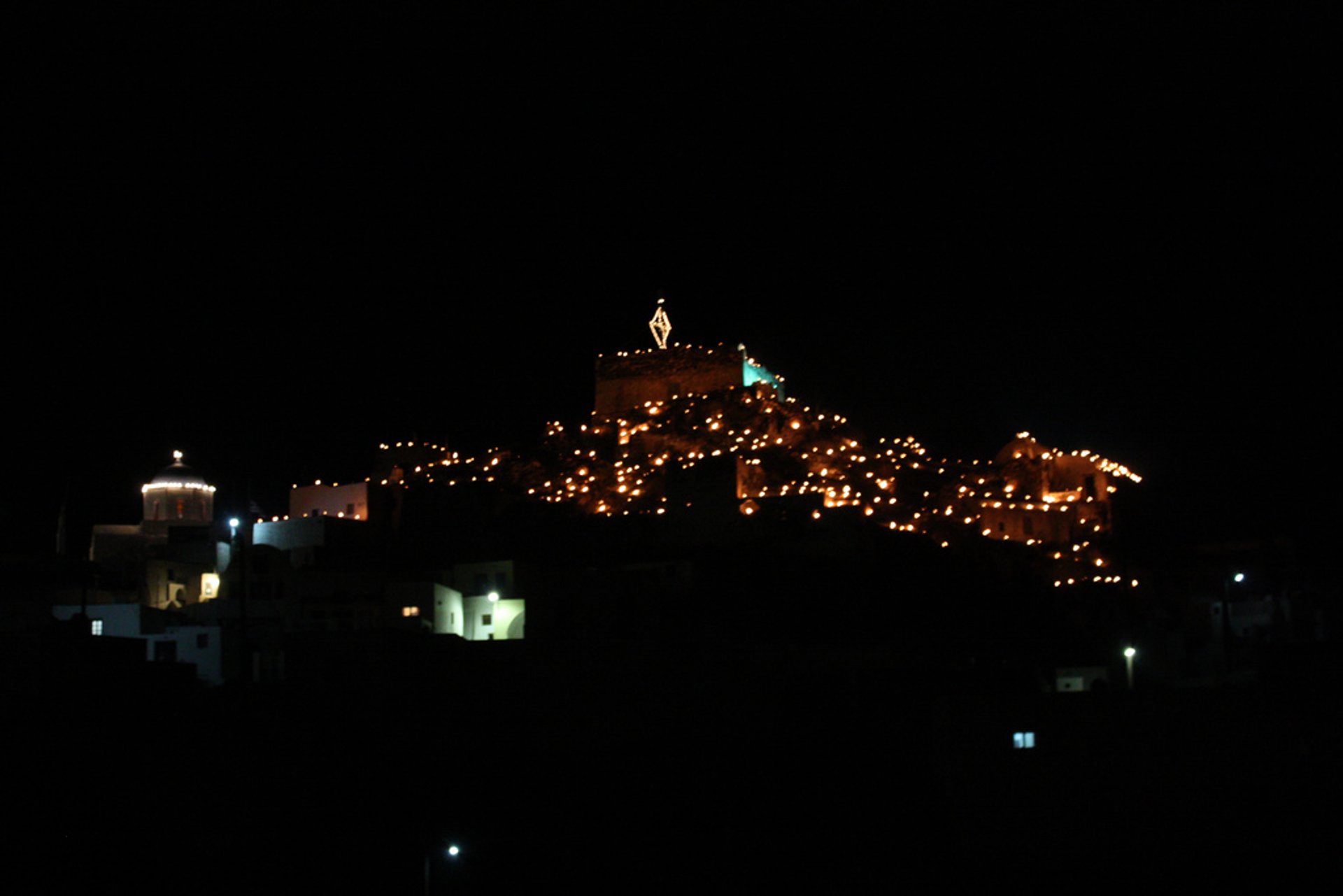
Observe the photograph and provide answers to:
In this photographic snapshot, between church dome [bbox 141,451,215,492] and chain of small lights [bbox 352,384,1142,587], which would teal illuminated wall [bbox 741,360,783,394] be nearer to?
chain of small lights [bbox 352,384,1142,587]

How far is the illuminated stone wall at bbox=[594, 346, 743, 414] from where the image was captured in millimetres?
53531

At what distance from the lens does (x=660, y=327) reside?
58.1m

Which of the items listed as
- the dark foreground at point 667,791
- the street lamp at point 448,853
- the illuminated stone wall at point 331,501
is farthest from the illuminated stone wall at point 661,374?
the street lamp at point 448,853

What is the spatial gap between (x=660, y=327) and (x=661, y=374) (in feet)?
12.8

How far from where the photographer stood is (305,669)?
30750mm

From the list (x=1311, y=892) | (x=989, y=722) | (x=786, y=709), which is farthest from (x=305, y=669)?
(x=1311, y=892)

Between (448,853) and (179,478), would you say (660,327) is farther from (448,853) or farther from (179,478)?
(448,853)

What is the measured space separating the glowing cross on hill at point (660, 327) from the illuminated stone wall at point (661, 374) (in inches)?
106

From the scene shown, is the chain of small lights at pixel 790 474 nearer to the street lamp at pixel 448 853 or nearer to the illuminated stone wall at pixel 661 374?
the illuminated stone wall at pixel 661 374

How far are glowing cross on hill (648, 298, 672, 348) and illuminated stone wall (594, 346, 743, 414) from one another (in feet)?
8.86

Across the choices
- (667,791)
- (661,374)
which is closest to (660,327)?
(661,374)

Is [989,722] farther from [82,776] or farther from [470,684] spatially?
[82,776]

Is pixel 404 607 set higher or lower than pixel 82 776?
higher

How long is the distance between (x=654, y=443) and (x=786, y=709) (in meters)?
22.0
